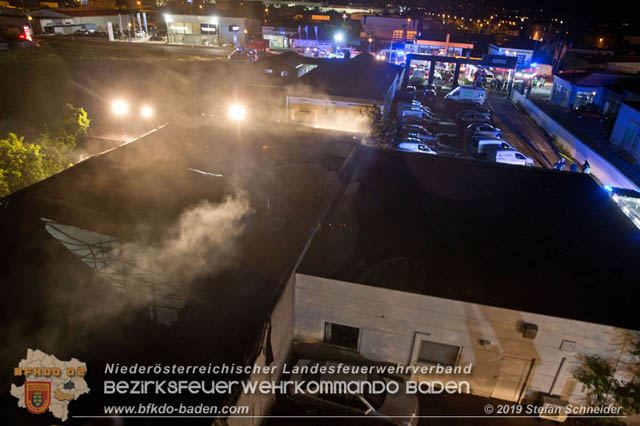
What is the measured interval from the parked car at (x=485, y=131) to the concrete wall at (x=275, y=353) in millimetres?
16030

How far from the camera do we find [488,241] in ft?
24.7

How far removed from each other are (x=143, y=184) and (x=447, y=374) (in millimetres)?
7661

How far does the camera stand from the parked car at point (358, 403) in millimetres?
6207

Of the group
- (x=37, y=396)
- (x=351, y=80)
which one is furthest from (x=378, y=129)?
(x=37, y=396)

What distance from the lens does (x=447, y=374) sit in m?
6.59

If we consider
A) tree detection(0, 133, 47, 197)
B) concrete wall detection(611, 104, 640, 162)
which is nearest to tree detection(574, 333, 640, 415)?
tree detection(0, 133, 47, 197)

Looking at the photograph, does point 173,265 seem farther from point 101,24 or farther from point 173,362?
→ point 101,24

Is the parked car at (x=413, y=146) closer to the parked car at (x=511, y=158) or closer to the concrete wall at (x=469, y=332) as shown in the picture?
the parked car at (x=511, y=158)

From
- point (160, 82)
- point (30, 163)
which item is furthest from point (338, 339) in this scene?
point (160, 82)

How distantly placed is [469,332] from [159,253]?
5.43m

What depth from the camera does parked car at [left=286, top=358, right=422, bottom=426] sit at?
621 centimetres

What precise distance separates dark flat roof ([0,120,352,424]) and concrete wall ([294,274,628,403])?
116cm

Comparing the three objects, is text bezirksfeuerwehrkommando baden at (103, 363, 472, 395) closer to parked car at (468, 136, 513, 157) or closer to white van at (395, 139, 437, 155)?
white van at (395, 139, 437, 155)

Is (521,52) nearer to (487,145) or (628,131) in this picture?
(628,131)
